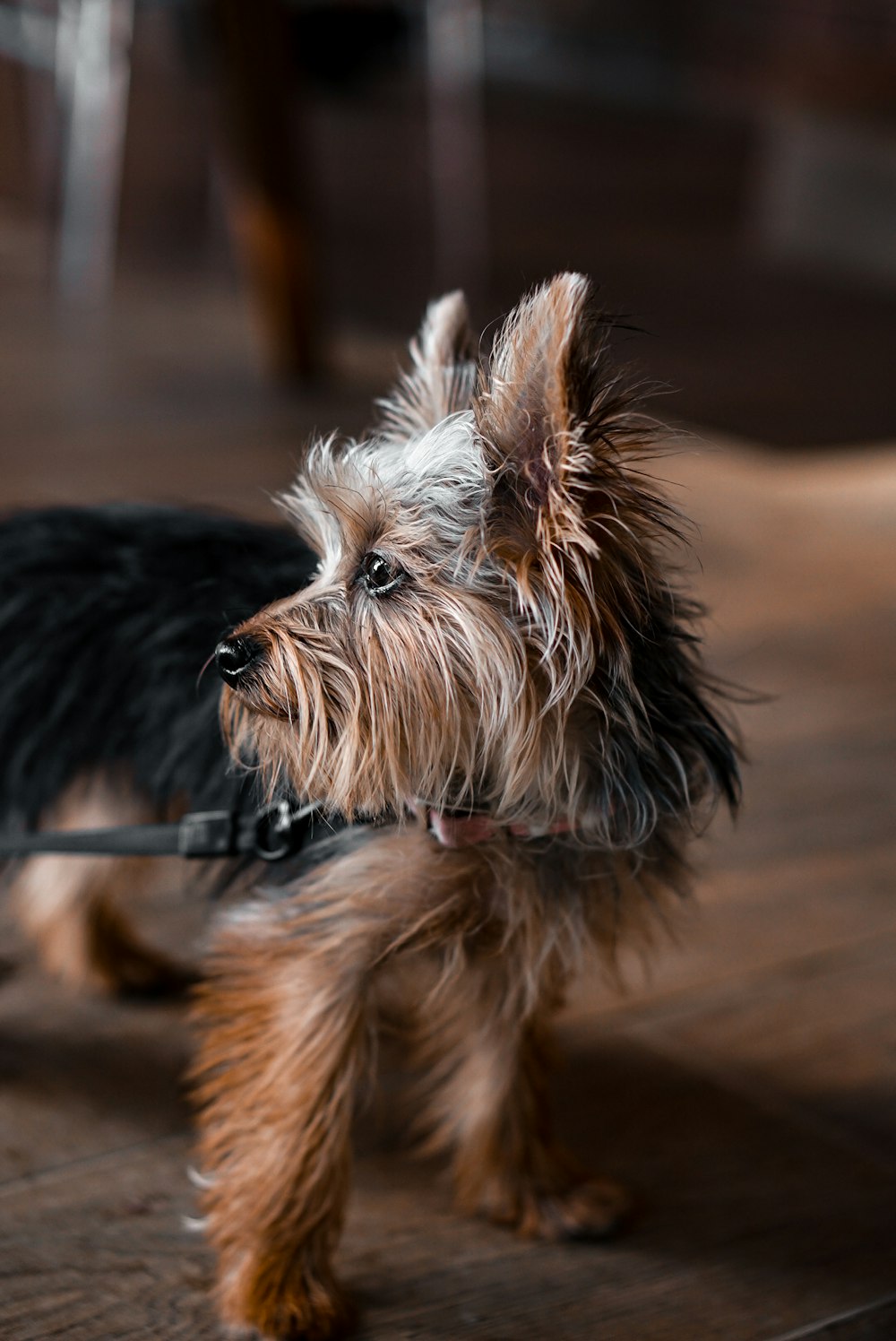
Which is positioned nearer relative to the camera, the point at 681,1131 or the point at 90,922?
the point at 681,1131

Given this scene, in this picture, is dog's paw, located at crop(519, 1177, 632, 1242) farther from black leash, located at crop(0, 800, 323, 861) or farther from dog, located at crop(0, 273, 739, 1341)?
black leash, located at crop(0, 800, 323, 861)

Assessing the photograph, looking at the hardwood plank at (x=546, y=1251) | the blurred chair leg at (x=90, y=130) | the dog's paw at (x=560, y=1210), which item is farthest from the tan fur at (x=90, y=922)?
the blurred chair leg at (x=90, y=130)

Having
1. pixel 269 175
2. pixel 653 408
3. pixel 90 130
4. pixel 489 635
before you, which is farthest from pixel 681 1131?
pixel 90 130

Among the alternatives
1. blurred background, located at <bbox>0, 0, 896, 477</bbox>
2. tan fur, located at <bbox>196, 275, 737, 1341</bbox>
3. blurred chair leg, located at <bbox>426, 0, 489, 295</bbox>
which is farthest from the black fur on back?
blurred chair leg, located at <bbox>426, 0, 489, 295</bbox>

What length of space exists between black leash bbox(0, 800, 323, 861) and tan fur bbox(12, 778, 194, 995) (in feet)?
0.84

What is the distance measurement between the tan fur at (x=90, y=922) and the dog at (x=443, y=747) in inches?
11.2

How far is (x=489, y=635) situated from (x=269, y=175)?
2877mm

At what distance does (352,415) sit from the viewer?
3811 millimetres

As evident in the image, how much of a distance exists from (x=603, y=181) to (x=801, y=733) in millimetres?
5623

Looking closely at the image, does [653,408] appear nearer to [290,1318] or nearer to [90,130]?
[90,130]

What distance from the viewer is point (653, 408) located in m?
3.96

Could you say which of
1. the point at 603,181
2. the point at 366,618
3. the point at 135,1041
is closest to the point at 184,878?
the point at 135,1041

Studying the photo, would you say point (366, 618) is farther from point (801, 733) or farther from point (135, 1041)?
point (801, 733)

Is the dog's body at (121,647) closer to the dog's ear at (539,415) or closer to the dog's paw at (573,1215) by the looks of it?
the dog's ear at (539,415)
